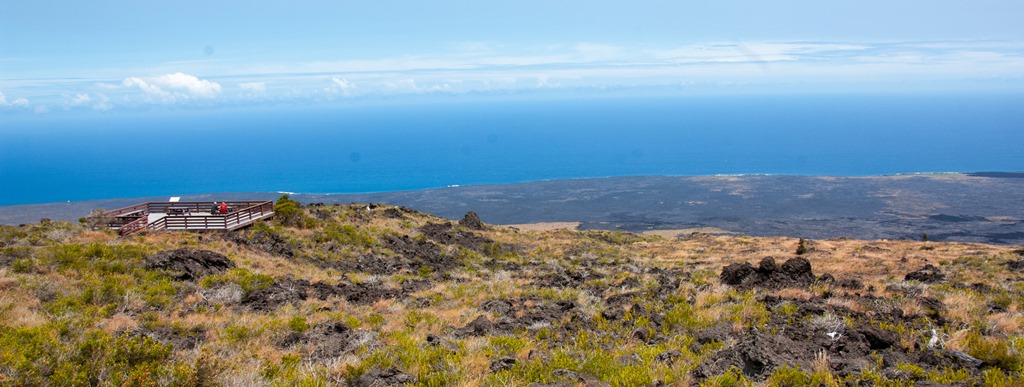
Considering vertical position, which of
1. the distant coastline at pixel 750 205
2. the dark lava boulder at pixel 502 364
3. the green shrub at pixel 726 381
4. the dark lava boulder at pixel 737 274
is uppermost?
the green shrub at pixel 726 381

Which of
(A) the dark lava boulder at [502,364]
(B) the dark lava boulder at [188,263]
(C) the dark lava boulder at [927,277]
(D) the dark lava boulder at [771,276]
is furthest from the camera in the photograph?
(C) the dark lava boulder at [927,277]

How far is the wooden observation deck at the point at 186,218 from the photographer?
2381cm

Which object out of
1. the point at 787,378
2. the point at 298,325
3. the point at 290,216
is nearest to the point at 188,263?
the point at 298,325

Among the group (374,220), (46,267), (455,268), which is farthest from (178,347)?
(374,220)

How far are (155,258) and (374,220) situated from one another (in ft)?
51.1

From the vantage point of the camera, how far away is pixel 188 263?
16.6 m

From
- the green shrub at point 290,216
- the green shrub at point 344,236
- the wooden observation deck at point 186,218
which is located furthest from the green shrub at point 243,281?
the green shrub at point 290,216

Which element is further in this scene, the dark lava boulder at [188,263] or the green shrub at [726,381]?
the dark lava boulder at [188,263]

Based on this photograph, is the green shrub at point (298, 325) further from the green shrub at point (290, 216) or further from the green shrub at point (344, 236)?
the green shrub at point (290, 216)

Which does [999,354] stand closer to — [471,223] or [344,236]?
[344,236]

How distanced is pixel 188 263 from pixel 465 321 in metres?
9.52

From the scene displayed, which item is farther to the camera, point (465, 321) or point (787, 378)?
point (465, 321)

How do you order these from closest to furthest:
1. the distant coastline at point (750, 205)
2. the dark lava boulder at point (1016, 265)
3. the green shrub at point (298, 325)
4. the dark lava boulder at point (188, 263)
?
the green shrub at point (298, 325) < the dark lava boulder at point (188, 263) < the dark lava boulder at point (1016, 265) < the distant coastline at point (750, 205)

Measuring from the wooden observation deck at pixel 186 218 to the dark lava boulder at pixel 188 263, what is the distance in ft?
22.5
